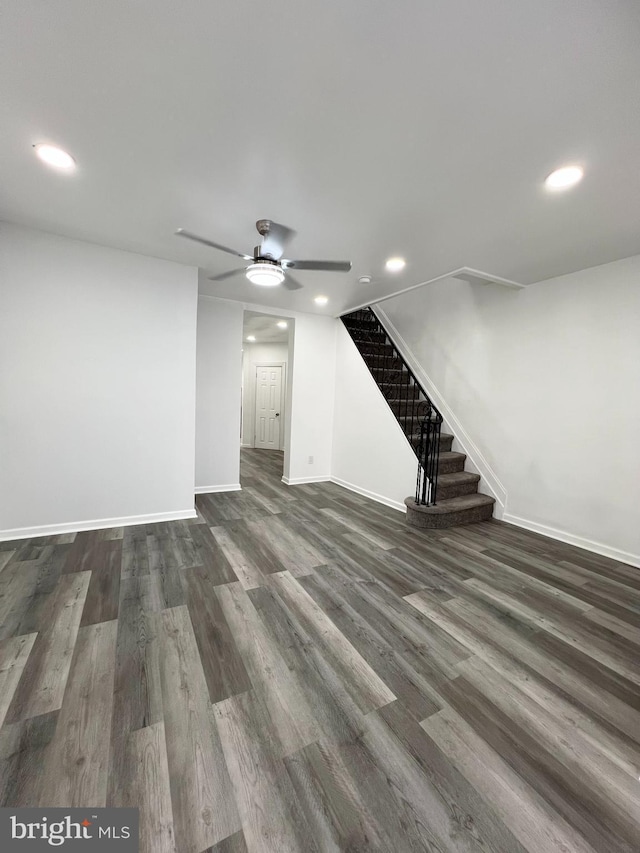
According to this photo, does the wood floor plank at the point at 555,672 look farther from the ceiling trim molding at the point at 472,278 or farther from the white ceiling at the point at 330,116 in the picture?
the ceiling trim molding at the point at 472,278

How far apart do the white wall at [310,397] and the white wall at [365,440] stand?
14cm

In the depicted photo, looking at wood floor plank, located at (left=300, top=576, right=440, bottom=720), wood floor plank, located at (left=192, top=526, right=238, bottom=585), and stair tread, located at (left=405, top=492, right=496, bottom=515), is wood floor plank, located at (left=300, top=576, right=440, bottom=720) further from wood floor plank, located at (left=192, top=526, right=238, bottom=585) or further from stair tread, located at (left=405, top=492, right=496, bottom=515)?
stair tread, located at (left=405, top=492, right=496, bottom=515)

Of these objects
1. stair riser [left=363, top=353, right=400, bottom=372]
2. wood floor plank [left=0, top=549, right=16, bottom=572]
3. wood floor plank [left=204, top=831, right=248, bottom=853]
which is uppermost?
stair riser [left=363, top=353, right=400, bottom=372]

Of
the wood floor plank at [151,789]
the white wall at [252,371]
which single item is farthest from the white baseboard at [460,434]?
the wood floor plank at [151,789]

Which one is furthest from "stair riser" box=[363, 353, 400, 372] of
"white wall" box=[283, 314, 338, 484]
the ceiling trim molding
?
the ceiling trim molding

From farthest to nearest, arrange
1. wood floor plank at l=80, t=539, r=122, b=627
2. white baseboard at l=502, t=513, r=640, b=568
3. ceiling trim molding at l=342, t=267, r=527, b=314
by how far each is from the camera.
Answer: ceiling trim molding at l=342, t=267, r=527, b=314
white baseboard at l=502, t=513, r=640, b=568
wood floor plank at l=80, t=539, r=122, b=627

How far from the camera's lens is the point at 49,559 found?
2740 mm

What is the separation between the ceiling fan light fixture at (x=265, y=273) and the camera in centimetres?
245

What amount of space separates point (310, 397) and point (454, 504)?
2.82m

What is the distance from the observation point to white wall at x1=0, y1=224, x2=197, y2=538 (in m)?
3.00

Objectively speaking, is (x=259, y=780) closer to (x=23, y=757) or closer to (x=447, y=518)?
(x=23, y=757)

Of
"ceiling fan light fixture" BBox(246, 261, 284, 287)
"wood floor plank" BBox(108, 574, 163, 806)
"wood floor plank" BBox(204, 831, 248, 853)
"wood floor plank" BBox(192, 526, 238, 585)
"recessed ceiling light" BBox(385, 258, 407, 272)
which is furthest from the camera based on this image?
"recessed ceiling light" BBox(385, 258, 407, 272)

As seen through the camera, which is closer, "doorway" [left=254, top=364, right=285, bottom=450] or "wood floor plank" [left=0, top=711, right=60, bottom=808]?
"wood floor plank" [left=0, top=711, right=60, bottom=808]

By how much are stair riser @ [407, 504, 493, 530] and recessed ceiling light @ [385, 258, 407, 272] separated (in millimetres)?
2671
